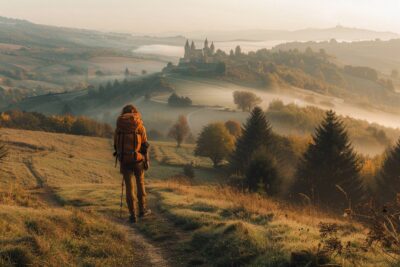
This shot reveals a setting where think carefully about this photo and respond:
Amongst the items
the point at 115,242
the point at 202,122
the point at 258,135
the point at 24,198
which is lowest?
the point at 202,122

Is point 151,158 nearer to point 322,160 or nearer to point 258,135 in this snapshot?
point 258,135

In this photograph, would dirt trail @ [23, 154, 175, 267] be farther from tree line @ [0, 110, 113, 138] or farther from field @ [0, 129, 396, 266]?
tree line @ [0, 110, 113, 138]

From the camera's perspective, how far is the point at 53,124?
108 metres

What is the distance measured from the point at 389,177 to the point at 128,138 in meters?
46.7

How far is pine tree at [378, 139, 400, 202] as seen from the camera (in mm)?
50662

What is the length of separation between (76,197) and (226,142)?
68.9m

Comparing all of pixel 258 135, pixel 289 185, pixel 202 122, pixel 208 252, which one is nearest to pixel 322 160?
pixel 289 185

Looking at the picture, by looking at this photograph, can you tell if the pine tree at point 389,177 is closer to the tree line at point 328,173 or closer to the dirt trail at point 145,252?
the tree line at point 328,173

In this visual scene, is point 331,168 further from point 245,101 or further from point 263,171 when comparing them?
point 245,101

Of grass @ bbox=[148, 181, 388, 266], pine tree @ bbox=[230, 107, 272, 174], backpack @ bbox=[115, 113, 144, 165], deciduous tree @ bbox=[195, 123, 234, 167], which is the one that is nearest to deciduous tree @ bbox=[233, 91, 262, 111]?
deciduous tree @ bbox=[195, 123, 234, 167]

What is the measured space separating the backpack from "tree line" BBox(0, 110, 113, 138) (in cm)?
9711

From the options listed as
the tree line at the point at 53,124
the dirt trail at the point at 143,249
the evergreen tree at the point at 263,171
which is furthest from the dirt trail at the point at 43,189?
the tree line at the point at 53,124

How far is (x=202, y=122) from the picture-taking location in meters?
171

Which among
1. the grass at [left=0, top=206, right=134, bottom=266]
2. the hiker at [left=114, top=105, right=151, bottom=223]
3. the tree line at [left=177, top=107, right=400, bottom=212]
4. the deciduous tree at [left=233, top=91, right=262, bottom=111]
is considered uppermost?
the hiker at [left=114, top=105, right=151, bottom=223]
